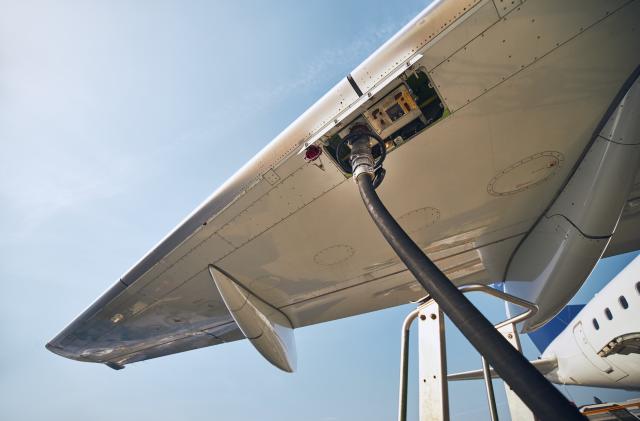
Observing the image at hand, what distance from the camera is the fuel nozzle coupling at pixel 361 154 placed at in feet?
6.12

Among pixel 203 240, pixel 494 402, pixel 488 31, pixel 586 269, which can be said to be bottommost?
pixel 494 402

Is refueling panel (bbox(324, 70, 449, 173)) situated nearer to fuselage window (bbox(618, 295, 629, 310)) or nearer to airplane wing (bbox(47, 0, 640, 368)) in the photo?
airplane wing (bbox(47, 0, 640, 368))

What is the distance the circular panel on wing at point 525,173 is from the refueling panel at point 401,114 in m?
1.13

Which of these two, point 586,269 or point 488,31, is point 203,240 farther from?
point 586,269

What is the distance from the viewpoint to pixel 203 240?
297cm

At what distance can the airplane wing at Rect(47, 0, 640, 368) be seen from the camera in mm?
1778

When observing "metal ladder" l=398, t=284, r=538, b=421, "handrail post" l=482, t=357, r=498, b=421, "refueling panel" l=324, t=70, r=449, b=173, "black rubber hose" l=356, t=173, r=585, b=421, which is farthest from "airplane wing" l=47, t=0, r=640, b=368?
"handrail post" l=482, t=357, r=498, b=421

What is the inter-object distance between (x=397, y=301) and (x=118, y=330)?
15.5 ft

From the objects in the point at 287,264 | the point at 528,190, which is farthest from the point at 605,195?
the point at 287,264

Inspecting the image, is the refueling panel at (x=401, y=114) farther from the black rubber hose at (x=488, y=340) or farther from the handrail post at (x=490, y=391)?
the handrail post at (x=490, y=391)

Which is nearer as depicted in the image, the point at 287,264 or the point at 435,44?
the point at 435,44

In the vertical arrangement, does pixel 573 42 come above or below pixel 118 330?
above

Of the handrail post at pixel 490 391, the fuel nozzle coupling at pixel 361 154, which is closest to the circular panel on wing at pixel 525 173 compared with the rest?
the fuel nozzle coupling at pixel 361 154

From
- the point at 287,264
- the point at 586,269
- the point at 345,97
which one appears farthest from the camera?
the point at 287,264
